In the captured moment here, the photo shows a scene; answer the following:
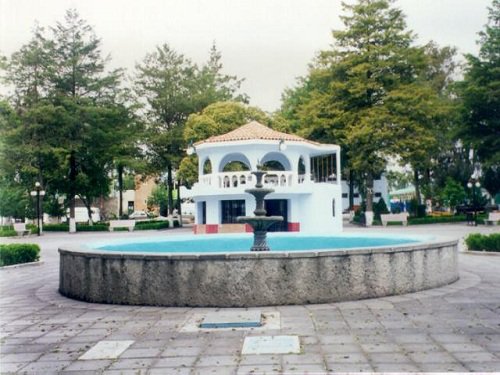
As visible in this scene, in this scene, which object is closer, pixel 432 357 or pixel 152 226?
pixel 432 357

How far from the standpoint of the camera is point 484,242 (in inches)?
673

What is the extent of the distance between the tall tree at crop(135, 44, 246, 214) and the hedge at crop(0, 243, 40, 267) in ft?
94.3

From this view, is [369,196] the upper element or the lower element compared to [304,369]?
upper

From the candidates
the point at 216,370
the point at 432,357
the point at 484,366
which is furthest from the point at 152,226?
the point at 484,366

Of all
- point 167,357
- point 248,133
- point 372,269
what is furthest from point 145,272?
point 248,133

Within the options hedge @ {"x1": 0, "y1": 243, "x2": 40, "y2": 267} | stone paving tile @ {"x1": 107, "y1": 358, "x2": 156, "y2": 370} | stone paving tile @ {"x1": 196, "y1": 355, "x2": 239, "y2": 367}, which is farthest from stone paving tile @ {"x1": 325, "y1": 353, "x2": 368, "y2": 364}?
hedge @ {"x1": 0, "y1": 243, "x2": 40, "y2": 267}

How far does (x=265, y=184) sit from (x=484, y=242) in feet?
47.6

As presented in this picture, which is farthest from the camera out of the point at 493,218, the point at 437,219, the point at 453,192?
the point at 453,192

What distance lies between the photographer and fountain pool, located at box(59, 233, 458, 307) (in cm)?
905

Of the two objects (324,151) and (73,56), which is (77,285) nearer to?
(324,151)

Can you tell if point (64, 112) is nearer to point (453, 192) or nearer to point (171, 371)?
point (453, 192)

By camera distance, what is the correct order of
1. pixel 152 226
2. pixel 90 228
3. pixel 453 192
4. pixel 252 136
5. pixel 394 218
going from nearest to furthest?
pixel 252 136, pixel 394 218, pixel 90 228, pixel 152 226, pixel 453 192

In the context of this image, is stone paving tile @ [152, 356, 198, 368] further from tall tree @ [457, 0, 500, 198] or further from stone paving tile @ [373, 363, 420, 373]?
tall tree @ [457, 0, 500, 198]

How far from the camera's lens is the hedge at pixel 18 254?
16375 millimetres
